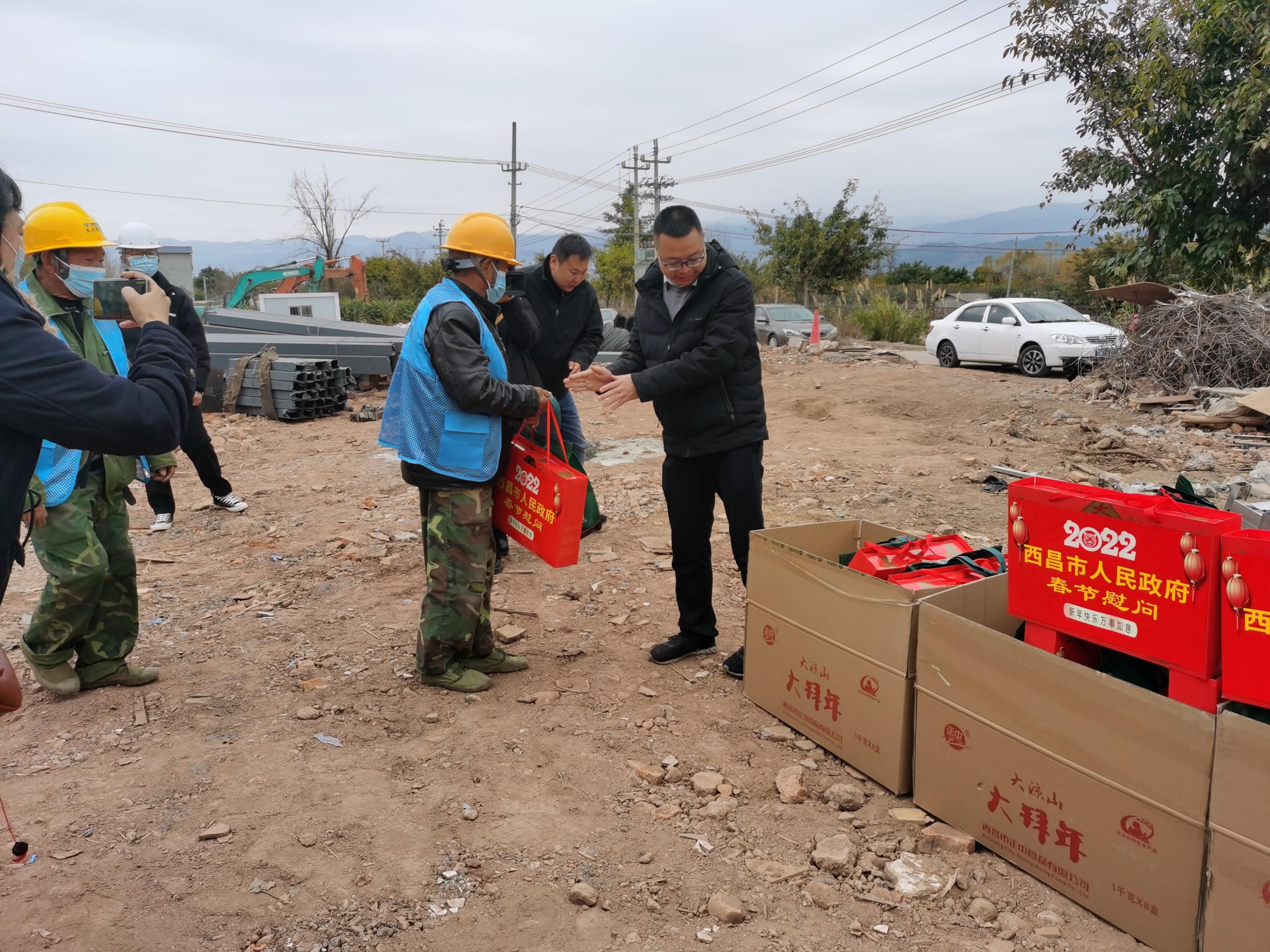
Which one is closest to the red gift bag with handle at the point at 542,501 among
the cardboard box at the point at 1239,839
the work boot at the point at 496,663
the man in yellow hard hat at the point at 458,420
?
the man in yellow hard hat at the point at 458,420

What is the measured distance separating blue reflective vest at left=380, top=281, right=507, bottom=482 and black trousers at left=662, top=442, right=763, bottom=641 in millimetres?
880

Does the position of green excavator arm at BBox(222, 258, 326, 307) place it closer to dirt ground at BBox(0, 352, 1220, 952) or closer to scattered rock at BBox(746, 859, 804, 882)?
dirt ground at BBox(0, 352, 1220, 952)

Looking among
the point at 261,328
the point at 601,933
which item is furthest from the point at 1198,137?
the point at 261,328

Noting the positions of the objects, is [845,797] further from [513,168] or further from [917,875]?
[513,168]

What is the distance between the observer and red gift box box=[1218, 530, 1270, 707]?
189 cm

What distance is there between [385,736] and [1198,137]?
12955 millimetres

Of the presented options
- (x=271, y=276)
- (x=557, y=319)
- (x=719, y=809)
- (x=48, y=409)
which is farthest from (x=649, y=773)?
(x=271, y=276)

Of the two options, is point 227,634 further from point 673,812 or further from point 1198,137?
point 1198,137

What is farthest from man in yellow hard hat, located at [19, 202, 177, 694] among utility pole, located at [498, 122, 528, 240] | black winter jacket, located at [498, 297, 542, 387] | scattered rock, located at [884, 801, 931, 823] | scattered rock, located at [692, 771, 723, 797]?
utility pole, located at [498, 122, 528, 240]

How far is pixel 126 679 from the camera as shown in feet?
12.7

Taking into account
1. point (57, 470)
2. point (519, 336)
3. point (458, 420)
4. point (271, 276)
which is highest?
point (271, 276)

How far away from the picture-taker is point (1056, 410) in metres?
11.0

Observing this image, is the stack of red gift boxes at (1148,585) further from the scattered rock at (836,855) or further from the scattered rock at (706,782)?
the scattered rock at (706,782)

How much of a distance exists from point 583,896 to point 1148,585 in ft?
5.47
